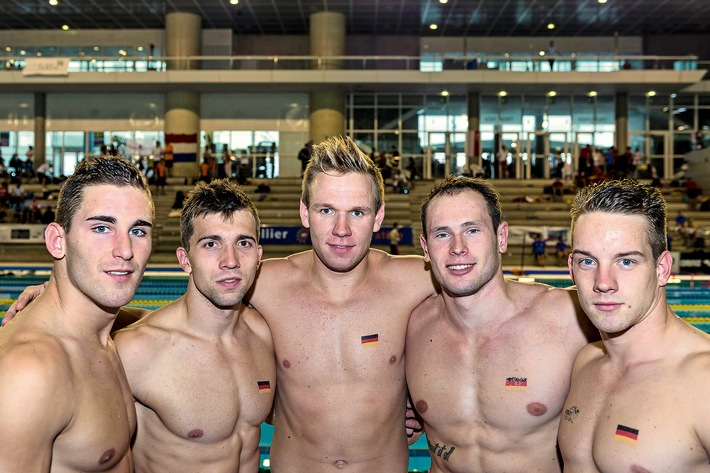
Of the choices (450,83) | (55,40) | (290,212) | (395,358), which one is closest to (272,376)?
(395,358)

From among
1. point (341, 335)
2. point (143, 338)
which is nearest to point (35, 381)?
point (143, 338)

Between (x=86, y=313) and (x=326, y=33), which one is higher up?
(x=326, y=33)

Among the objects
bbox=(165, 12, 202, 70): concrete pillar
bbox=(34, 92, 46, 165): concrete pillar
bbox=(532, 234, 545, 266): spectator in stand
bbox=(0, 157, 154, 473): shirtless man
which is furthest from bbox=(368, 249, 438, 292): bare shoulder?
bbox=(34, 92, 46, 165): concrete pillar

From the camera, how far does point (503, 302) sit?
3.19m

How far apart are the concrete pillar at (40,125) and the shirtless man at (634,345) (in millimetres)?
25842

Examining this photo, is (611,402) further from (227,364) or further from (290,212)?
(290,212)

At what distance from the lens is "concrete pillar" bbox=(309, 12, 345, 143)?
77.8ft

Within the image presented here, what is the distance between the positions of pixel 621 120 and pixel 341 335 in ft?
78.7

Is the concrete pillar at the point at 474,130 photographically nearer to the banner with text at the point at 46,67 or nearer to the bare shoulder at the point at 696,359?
the banner with text at the point at 46,67

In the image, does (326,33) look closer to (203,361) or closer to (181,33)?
(181,33)

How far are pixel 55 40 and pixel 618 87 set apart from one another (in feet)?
68.6

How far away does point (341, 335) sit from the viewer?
10.9ft

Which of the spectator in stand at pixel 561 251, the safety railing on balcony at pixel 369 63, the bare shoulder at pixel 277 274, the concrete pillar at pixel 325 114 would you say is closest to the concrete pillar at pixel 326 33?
the safety railing on balcony at pixel 369 63

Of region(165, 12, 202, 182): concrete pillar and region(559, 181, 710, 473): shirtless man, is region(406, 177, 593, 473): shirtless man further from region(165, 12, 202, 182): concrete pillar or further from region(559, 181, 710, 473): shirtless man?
region(165, 12, 202, 182): concrete pillar
